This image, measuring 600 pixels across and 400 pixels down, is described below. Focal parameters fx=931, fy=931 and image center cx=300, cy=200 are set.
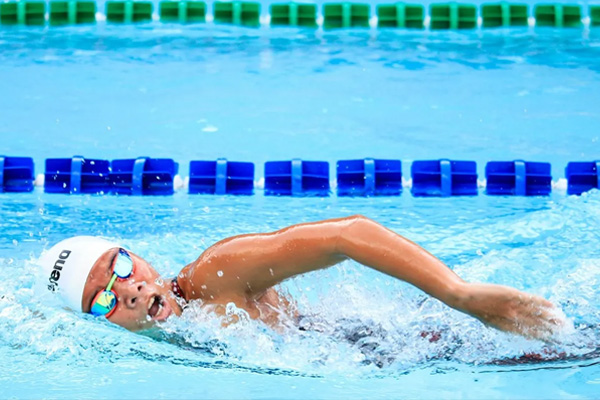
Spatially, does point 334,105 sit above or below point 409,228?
above

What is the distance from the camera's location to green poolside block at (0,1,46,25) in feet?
24.4

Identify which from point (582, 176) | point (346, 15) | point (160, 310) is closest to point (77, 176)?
point (160, 310)

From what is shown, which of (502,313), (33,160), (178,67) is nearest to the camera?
(502,313)

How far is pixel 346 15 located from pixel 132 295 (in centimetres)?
495

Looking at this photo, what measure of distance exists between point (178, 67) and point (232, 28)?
0.95 meters

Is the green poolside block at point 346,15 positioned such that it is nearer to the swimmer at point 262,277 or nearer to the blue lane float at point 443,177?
the blue lane float at point 443,177

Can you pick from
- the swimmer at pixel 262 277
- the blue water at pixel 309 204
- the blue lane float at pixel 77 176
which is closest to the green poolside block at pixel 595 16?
the blue water at pixel 309 204

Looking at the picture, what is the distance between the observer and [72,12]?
742cm

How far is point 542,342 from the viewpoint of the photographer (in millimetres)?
2561

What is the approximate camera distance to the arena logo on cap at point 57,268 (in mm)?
2785

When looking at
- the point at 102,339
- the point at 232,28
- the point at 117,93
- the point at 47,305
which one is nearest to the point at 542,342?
the point at 102,339

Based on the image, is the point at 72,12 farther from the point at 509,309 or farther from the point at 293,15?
the point at 509,309

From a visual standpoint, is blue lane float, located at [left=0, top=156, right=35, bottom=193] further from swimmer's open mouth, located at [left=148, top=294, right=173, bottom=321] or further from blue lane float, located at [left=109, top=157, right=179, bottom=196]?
swimmer's open mouth, located at [left=148, top=294, right=173, bottom=321]

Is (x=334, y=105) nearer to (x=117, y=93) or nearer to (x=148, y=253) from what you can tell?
(x=117, y=93)
